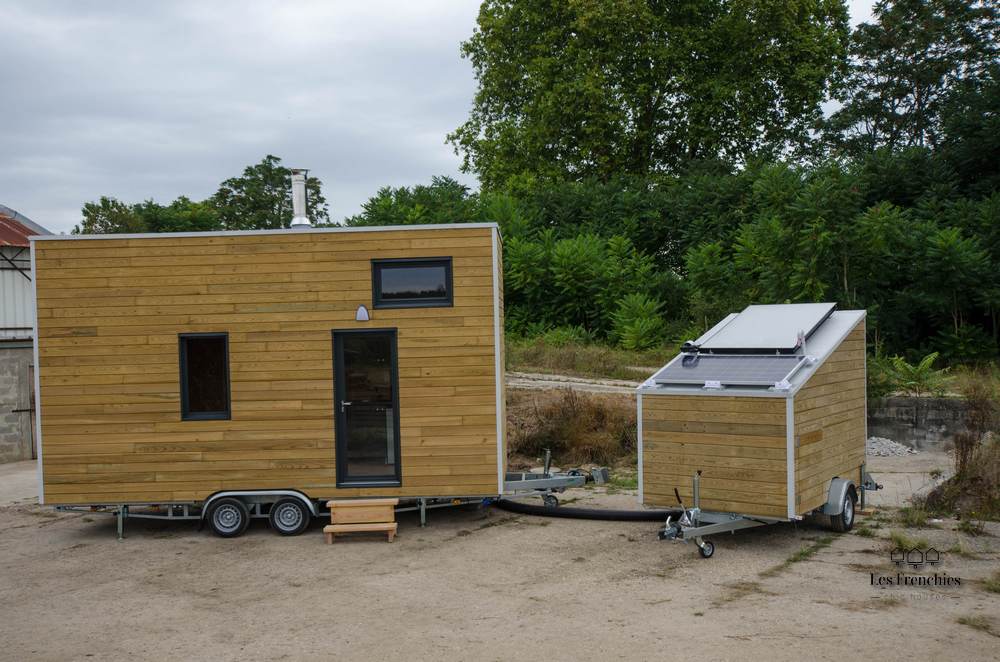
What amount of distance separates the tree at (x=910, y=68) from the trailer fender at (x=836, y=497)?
2017 centimetres

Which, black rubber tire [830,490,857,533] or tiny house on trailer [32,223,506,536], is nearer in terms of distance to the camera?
black rubber tire [830,490,857,533]

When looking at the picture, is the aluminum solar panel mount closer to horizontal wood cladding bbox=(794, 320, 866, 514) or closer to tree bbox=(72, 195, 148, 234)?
horizontal wood cladding bbox=(794, 320, 866, 514)

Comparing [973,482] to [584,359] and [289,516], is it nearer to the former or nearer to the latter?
[289,516]

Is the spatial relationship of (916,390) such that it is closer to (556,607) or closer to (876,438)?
(876,438)

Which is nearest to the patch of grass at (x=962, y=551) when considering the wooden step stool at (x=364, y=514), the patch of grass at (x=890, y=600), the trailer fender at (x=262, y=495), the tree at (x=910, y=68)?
the patch of grass at (x=890, y=600)

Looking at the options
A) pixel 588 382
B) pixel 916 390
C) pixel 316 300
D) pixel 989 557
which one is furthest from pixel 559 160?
pixel 989 557

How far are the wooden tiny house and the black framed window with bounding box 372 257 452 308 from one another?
2676 mm

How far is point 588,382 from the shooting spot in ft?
58.2

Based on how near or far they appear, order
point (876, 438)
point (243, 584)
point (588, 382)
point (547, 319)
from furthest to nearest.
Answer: point (547, 319) < point (588, 382) < point (876, 438) < point (243, 584)

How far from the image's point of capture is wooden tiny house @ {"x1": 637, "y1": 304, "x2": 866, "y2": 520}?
27.1 ft

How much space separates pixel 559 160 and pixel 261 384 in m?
22.8

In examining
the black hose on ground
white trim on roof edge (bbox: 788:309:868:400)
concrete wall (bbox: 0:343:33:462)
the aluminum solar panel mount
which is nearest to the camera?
white trim on roof edge (bbox: 788:309:868:400)

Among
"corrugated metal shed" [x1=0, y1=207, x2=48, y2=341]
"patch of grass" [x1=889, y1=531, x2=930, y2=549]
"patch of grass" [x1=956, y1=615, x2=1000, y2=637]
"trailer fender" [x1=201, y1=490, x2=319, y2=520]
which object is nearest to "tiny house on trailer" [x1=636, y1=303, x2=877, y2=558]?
"patch of grass" [x1=889, y1=531, x2=930, y2=549]

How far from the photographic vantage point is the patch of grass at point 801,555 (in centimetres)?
785
